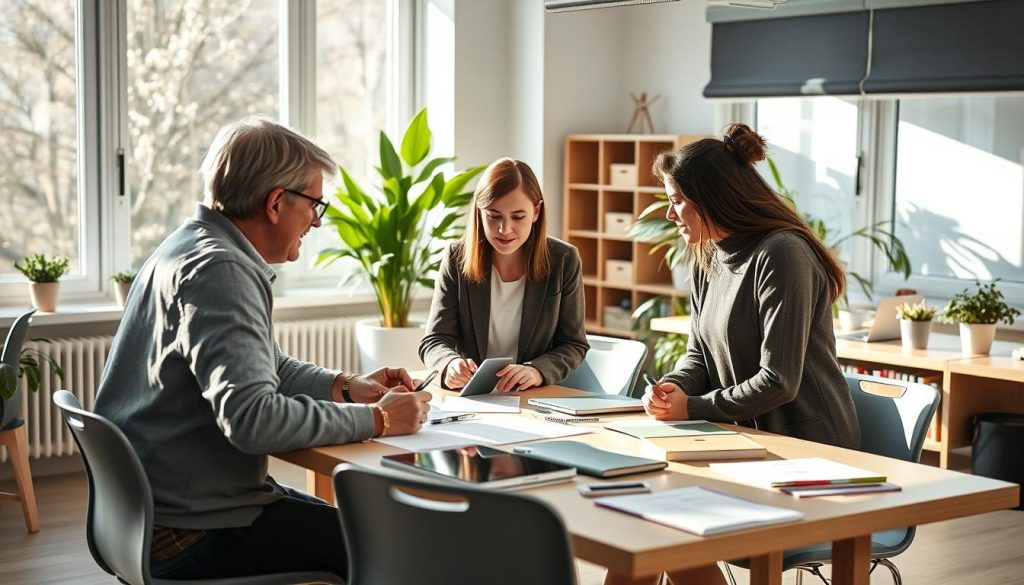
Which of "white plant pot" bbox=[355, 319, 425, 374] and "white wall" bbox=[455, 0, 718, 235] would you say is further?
"white wall" bbox=[455, 0, 718, 235]

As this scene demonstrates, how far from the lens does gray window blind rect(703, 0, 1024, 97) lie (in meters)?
4.84

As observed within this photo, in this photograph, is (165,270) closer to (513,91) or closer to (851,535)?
(851,535)

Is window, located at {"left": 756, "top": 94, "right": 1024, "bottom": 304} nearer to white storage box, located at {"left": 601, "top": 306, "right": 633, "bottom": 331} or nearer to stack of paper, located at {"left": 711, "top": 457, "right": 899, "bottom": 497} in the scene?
white storage box, located at {"left": 601, "top": 306, "right": 633, "bottom": 331}

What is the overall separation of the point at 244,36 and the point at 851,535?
14.4 feet

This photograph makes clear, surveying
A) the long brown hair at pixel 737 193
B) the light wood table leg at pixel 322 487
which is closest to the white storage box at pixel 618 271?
the long brown hair at pixel 737 193

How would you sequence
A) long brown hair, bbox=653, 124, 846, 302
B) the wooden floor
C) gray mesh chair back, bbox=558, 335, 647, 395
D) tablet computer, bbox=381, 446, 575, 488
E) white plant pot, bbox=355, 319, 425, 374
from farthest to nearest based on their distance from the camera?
white plant pot, bbox=355, 319, 425, 374
the wooden floor
gray mesh chair back, bbox=558, 335, 647, 395
long brown hair, bbox=653, 124, 846, 302
tablet computer, bbox=381, 446, 575, 488

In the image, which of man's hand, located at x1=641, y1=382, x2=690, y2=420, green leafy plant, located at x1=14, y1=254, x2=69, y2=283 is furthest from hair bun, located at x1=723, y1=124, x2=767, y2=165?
green leafy plant, located at x1=14, y1=254, x2=69, y2=283

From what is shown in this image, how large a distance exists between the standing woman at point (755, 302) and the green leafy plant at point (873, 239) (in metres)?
2.31

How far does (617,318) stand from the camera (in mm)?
5988

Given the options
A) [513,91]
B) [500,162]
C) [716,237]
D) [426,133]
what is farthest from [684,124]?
[716,237]

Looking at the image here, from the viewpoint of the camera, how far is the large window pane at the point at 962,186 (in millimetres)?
5098

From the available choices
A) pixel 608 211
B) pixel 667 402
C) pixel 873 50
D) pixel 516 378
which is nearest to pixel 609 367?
pixel 516 378

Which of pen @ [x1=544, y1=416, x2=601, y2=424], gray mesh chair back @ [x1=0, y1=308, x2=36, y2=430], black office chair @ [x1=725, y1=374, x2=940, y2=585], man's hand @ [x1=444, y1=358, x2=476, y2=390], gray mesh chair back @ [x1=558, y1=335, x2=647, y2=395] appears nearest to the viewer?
black office chair @ [x1=725, y1=374, x2=940, y2=585]

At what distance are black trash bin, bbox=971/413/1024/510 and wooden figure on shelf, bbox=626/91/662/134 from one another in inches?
87.9
